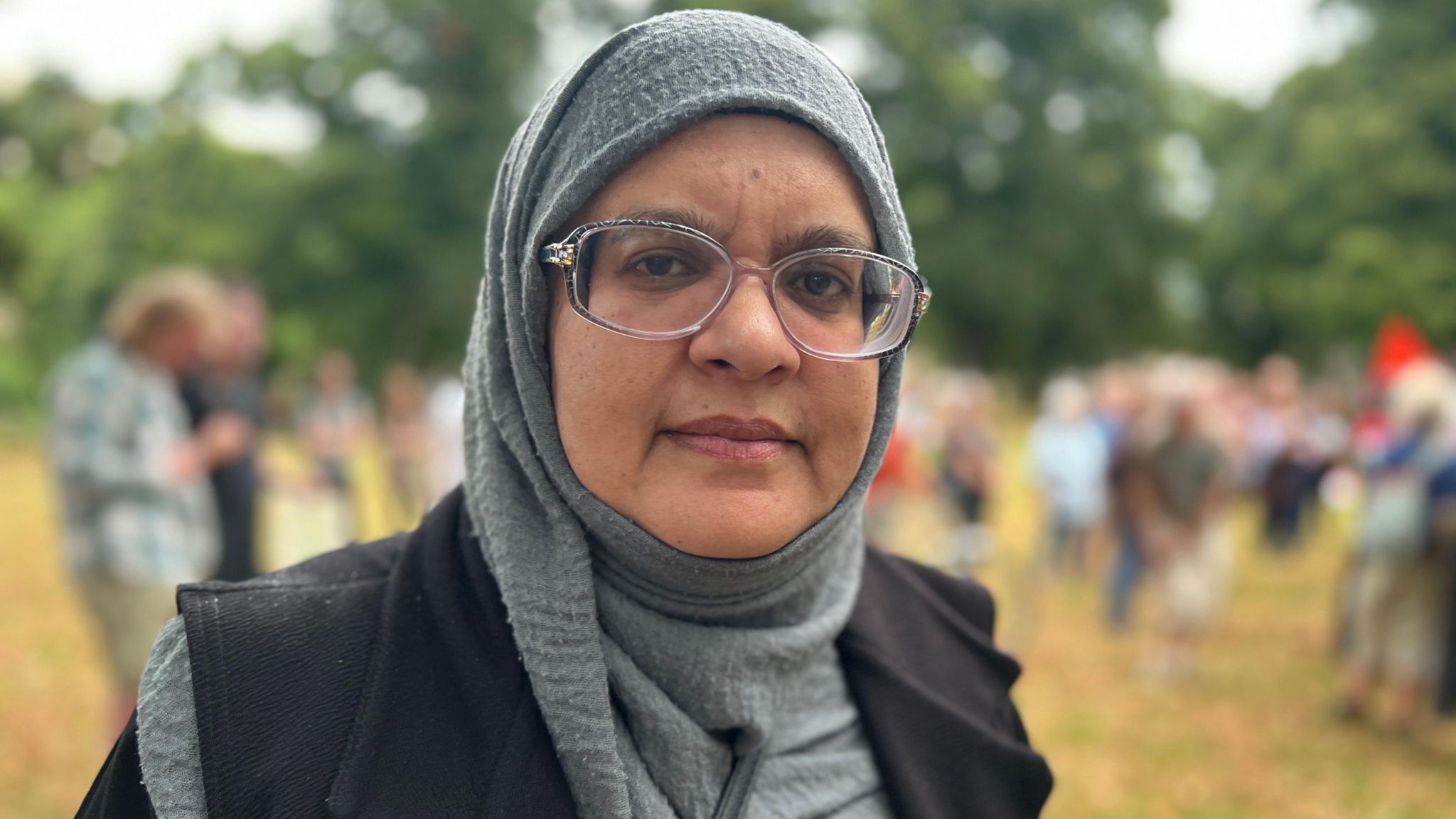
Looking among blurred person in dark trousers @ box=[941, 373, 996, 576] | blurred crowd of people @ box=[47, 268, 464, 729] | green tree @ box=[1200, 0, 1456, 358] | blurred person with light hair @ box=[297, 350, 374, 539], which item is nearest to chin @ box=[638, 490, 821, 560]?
blurred crowd of people @ box=[47, 268, 464, 729]

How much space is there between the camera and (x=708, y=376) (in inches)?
57.1

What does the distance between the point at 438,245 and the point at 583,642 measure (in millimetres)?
32834

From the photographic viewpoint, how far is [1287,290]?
3347 cm

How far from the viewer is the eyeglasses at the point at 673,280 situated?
1.45 metres

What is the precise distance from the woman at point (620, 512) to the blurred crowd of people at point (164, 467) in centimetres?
278

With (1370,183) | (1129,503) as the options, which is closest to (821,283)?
(1129,503)

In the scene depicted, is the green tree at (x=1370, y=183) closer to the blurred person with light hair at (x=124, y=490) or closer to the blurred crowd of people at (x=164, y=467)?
the blurred crowd of people at (x=164, y=467)

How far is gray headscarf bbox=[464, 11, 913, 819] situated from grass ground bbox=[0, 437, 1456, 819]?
4371 mm

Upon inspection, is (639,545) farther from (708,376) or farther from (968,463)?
(968,463)

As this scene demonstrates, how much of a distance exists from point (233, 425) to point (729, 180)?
451cm

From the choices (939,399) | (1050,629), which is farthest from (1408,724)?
(939,399)

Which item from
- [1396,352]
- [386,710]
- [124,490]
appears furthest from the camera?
[1396,352]

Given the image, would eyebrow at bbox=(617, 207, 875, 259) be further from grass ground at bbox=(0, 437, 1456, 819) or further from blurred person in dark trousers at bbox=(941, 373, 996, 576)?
blurred person in dark trousers at bbox=(941, 373, 996, 576)

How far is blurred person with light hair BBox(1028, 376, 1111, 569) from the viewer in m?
10.4
